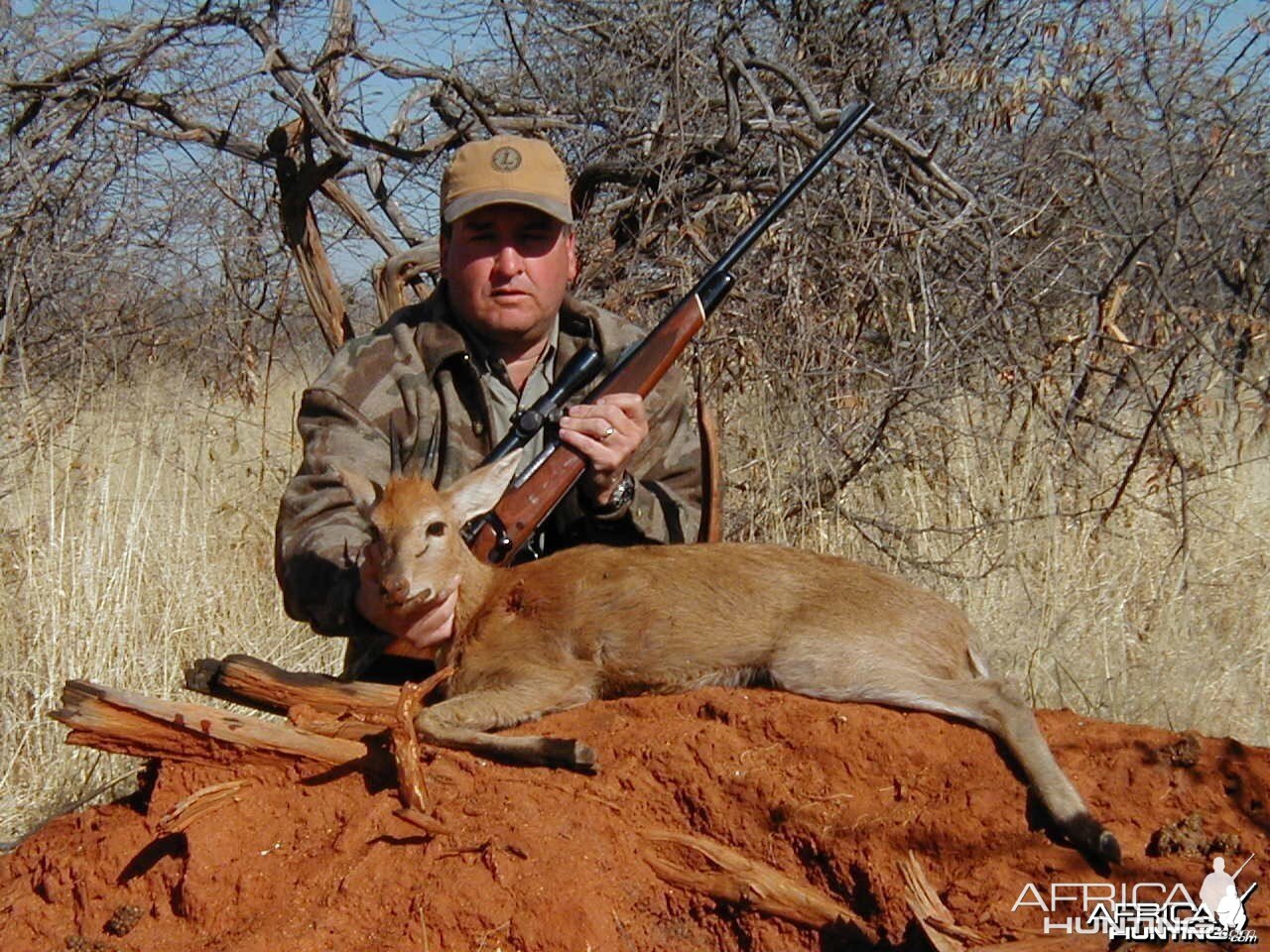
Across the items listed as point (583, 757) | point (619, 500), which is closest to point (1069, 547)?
point (619, 500)

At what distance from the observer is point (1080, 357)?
7.05 m

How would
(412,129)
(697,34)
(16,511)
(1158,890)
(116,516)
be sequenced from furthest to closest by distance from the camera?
(412,129) < (697,34) < (16,511) < (116,516) < (1158,890)

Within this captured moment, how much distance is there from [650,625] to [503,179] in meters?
1.82

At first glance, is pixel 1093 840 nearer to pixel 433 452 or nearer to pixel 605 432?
pixel 605 432

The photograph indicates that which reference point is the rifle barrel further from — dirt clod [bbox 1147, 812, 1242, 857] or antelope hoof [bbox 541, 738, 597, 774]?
dirt clod [bbox 1147, 812, 1242, 857]

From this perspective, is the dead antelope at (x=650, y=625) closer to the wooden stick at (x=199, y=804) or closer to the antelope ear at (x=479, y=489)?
the antelope ear at (x=479, y=489)

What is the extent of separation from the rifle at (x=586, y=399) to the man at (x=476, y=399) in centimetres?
12

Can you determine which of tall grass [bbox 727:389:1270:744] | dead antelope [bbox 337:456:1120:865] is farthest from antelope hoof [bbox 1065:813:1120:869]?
tall grass [bbox 727:389:1270:744]

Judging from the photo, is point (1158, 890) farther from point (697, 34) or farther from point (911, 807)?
point (697, 34)

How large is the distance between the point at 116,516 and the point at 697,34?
13.9ft

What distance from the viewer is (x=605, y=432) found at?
15.0ft

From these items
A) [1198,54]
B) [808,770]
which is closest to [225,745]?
[808,770]

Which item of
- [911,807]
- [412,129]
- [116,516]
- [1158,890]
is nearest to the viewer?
[1158,890]

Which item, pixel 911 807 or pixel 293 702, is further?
pixel 293 702
